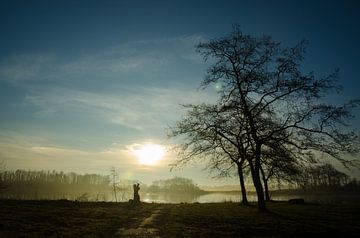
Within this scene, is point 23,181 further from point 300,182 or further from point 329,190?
point 300,182

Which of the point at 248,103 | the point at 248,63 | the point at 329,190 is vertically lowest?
the point at 329,190

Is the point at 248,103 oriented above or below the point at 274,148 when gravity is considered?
above

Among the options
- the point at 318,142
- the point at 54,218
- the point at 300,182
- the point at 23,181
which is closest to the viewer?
the point at 54,218

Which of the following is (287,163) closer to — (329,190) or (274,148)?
(274,148)

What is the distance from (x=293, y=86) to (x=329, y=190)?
4199 inches

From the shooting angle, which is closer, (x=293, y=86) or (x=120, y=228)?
(x=120, y=228)

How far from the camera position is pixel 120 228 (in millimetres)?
15156

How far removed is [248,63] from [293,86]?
4231mm

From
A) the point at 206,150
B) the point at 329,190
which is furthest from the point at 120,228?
the point at 329,190

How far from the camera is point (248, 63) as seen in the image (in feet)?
83.9

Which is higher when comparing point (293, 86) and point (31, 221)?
point (293, 86)

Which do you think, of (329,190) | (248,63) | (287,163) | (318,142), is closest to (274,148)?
(287,163)

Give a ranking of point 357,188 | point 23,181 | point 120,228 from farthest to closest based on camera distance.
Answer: point 23,181 → point 357,188 → point 120,228

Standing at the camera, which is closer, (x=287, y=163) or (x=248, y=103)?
A: (x=287, y=163)
